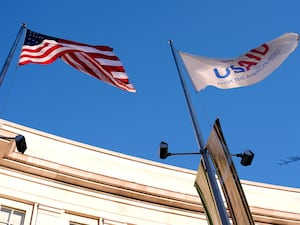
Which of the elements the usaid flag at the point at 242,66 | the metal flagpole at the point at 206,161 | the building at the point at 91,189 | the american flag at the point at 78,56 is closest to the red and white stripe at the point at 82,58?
the american flag at the point at 78,56

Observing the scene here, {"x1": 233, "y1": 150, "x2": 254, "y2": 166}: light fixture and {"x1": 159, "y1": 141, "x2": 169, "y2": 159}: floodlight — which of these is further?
{"x1": 159, "y1": 141, "x2": 169, "y2": 159}: floodlight

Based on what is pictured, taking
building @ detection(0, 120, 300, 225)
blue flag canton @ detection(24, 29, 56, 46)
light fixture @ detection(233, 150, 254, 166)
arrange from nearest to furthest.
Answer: light fixture @ detection(233, 150, 254, 166) → blue flag canton @ detection(24, 29, 56, 46) → building @ detection(0, 120, 300, 225)

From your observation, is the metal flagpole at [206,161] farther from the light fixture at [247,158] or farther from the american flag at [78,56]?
the american flag at [78,56]

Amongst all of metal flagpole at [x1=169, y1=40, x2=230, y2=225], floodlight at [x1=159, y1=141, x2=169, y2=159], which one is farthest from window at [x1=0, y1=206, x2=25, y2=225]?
metal flagpole at [x1=169, y1=40, x2=230, y2=225]

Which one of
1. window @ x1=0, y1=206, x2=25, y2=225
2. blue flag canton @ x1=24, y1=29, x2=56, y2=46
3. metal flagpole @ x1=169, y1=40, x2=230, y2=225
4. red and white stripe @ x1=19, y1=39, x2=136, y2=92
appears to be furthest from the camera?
window @ x1=0, y1=206, x2=25, y2=225

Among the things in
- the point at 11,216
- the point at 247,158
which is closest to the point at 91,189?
the point at 11,216

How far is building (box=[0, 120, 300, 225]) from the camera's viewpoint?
14.2 metres

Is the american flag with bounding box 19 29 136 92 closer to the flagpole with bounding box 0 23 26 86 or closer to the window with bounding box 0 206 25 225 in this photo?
the flagpole with bounding box 0 23 26 86

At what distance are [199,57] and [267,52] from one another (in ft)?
A: 4.93

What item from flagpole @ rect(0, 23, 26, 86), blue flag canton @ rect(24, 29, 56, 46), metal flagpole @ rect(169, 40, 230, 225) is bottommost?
metal flagpole @ rect(169, 40, 230, 225)

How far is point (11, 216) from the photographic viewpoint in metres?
13.8

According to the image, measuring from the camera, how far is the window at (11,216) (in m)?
13.6

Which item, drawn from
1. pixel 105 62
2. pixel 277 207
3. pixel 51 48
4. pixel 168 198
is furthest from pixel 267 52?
pixel 277 207

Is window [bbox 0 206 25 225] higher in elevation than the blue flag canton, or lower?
lower
